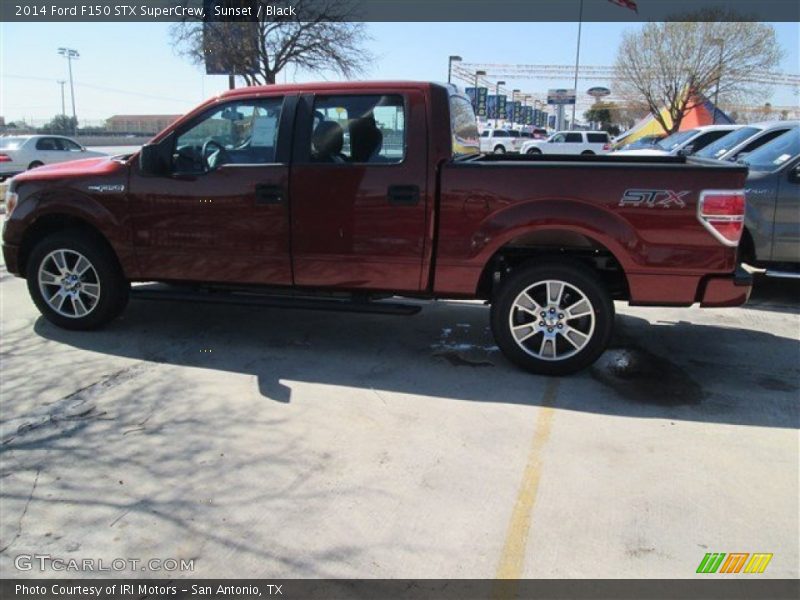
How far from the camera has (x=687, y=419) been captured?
407 centimetres

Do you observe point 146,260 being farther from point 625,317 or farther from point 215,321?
point 625,317

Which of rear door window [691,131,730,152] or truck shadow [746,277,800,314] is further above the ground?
rear door window [691,131,730,152]

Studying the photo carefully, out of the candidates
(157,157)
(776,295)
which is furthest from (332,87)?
(776,295)

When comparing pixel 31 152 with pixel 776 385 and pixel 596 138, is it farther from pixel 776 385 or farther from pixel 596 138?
pixel 596 138

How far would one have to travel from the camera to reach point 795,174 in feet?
21.3

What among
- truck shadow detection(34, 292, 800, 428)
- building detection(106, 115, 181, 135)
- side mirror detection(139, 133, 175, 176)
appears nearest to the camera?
truck shadow detection(34, 292, 800, 428)

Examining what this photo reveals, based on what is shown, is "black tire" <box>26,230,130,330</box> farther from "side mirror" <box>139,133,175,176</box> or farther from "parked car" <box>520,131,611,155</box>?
"parked car" <box>520,131,611,155</box>

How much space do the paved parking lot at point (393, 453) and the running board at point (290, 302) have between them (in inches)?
16.0

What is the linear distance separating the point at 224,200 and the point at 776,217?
210 inches

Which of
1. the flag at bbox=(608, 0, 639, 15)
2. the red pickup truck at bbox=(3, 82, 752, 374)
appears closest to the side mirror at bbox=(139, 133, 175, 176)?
the red pickup truck at bbox=(3, 82, 752, 374)

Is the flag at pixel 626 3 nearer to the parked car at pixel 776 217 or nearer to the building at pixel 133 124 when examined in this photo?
the parked car at pixel 776 217

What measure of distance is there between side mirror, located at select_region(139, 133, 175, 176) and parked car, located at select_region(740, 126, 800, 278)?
5.53 meters

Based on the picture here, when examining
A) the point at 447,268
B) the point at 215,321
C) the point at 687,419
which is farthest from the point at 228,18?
the point at 687,419

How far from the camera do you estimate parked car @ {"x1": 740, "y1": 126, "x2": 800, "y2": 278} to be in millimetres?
6484
